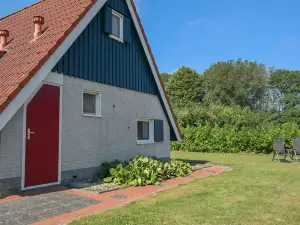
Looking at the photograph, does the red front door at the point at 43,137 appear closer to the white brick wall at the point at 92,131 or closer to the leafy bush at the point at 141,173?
the white brick wall at the point at 92,131

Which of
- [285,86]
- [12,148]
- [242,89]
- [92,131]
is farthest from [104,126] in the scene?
[285,86]

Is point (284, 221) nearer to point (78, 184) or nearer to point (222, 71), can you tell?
point (78, 184)

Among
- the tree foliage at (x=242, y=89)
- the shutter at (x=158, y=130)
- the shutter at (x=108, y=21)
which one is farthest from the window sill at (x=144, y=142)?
the tree foliage at (x=242, y=89)

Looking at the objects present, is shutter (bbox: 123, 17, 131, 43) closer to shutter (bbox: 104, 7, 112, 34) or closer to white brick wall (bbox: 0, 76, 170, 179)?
shutter (bbox: 104, 7, 112, 34)

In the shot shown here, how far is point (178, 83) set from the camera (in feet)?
165

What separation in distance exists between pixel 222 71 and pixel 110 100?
46.0 metres

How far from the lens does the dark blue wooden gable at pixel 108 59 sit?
8719 millimetres

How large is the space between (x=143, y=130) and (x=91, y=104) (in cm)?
346

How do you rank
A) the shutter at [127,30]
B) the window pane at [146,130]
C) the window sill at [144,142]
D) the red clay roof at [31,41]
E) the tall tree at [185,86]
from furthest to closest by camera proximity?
the tall tree at [185,86]
the window pane at [146,130]
the window sill at [144,142]
the shutter at [127,30]
the red clay roof at [31,41]

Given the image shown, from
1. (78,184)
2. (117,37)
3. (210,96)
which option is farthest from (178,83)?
(78,184)

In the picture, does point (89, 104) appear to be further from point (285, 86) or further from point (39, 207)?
point (285, 86)

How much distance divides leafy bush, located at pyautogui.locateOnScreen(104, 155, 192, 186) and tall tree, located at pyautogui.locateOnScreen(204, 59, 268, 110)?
135 feet

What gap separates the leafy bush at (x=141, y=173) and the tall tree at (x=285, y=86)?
43.7 metres

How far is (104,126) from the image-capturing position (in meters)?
9.87
